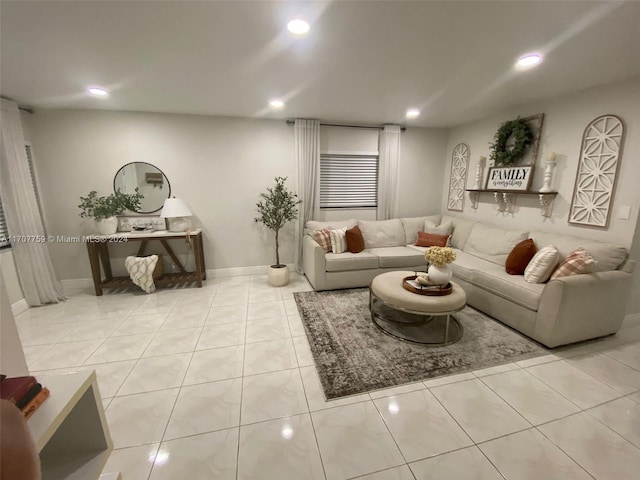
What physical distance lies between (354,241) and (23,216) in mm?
3883

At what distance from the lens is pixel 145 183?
374cm

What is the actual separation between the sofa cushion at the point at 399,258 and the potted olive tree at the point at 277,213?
1.30 metres

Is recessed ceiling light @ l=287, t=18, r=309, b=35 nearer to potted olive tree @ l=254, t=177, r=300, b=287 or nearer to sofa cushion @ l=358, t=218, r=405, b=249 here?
potted olive tree @ l=254, t=177, r=300, b=287

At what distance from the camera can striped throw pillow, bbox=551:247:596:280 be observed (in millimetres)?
2326

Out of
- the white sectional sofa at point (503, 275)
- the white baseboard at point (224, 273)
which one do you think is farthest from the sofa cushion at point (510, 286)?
the white baseboard at point (224, 273)

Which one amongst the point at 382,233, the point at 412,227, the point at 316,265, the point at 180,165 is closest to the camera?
the point at 316,265

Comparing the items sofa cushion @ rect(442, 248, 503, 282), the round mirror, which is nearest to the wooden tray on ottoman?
sofa cushion @ rect(442, 248, 503, 282)

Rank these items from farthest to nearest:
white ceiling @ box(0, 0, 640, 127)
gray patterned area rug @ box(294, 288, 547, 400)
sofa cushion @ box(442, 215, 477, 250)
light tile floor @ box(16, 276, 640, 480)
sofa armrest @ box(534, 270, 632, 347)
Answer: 1. sofa cushion @ box(442, 215, 477, 250)
2. sofa armrest @ box(534, 270, 632, 347)
3. gray patterned area rug @ box(294, 288, 547, 400)
4. white ceiling @ box(0, 0, 640, 127)
5. light tile floor @ box(16, 276, 640, 480)

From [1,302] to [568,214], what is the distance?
444 centimetres

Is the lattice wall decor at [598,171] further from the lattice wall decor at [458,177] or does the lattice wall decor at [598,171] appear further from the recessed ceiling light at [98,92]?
the recessed ceiling light at [98,92]

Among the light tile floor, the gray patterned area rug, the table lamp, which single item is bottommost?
the light tile floor

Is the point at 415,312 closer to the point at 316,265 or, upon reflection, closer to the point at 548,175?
the point at 316,265

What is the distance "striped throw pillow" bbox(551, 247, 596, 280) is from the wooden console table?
401 cm

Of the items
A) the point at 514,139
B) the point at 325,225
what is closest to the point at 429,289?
the point at 325,225
